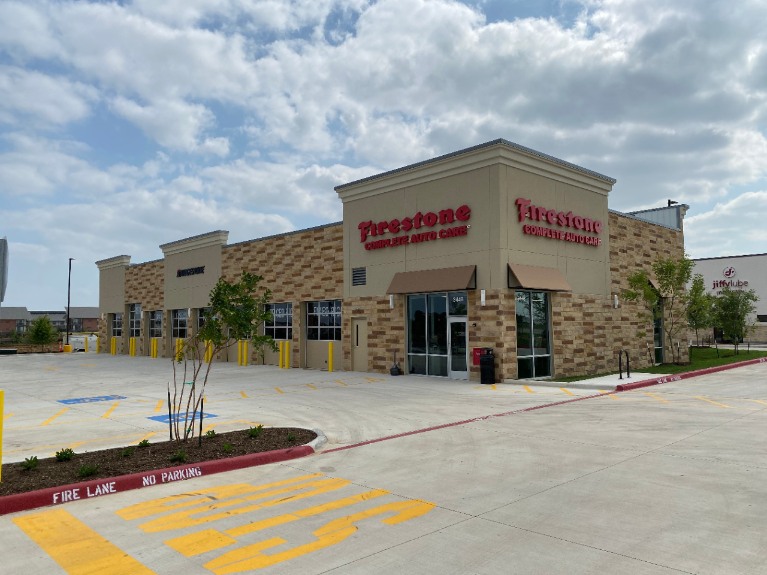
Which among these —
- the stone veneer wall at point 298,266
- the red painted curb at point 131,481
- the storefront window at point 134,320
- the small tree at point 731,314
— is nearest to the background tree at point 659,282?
the small tree at point 731,314

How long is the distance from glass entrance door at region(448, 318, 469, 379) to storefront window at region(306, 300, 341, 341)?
741cm

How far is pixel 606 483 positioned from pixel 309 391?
42.7 feet

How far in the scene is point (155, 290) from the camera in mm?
42438

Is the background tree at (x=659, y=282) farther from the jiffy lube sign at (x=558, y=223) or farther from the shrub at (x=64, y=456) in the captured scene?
the shrub at (x=64, y=456)

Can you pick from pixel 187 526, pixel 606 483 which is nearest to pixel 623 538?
pixel 606 483

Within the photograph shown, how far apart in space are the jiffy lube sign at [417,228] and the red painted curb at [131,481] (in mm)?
13456

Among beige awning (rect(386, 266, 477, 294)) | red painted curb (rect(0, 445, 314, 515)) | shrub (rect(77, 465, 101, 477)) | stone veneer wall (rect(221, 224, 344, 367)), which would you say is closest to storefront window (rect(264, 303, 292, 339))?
stone veneer wall (rect(221, 224, 344, 367))

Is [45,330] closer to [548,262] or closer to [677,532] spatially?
[548,262]

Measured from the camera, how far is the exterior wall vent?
84.5 ft

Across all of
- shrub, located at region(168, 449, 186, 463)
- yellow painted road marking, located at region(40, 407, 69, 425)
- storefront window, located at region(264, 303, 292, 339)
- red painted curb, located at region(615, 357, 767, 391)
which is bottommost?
yellow painted road marking, located at region(40, 407, 69, 425)

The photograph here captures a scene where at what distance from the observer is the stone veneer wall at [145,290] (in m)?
41.7

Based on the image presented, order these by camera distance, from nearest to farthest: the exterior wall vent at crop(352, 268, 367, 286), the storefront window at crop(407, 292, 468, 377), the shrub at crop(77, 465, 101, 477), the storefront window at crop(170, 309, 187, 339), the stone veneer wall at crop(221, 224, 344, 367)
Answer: the shrub at crop(77, 465, 101, 477), the storefront window at crop(407, 292, 468, 377), the exterior wall vent at crop(352, 268, 367, 286), the stone veneer wall at crop(221, 224, 344, 367), the storefront window at crop(170, 309, 187, 339)

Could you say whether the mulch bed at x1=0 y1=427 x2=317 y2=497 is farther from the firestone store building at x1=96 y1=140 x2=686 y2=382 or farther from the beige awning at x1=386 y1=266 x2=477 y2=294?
the firestone store building at x1=96 y1=140 x2=686 y2=382

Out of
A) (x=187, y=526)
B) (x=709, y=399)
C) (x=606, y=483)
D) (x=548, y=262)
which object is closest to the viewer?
(x=187, y=526)
